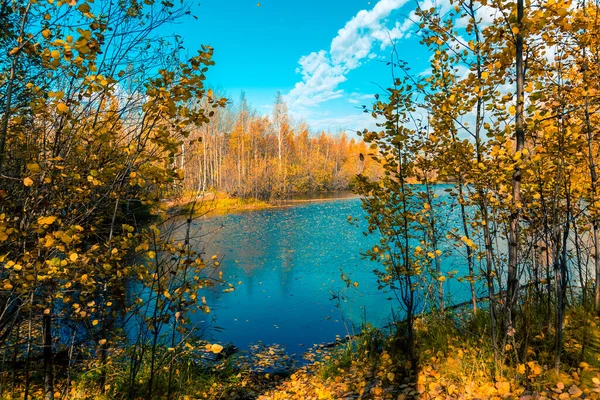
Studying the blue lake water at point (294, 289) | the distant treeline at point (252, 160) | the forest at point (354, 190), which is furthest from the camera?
the distant treeline at point (252, 160)

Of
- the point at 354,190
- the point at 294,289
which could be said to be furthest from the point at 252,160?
the point at 354,190

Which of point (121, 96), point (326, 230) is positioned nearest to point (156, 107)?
point (121, 96)

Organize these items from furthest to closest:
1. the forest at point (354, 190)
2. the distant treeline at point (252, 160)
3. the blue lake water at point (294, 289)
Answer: the distant treeline at point (252, 160) < the blue lake water at point (294, 289) < the forest at point (354, 190)

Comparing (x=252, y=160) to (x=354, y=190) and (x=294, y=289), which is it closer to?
(x=294, y=289)

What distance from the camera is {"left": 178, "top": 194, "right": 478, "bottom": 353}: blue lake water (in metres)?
7.16

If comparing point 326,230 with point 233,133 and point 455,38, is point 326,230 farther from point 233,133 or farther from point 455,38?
point 233,133

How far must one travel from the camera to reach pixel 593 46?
12.5 feet

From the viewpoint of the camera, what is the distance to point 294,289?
9.76 m

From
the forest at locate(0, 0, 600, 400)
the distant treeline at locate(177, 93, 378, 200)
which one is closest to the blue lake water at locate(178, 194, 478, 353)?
the forest at locate(0, 0, 600, 400)

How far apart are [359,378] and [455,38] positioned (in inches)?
152

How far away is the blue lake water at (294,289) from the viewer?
7156mm

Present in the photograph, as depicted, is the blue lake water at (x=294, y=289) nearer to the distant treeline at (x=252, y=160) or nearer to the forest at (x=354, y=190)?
the forest at (x=354, y=190)

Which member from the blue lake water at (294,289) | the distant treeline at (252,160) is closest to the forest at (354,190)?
the blue lake water at (294,289)

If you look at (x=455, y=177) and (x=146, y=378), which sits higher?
(x=455, y=177)
